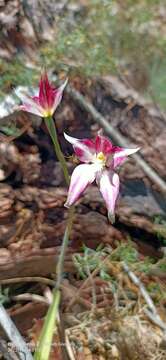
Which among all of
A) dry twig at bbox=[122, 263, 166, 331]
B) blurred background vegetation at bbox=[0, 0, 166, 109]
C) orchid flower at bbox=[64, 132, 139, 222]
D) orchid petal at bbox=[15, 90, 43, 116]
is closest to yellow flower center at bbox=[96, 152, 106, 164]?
orchid flower at bbox=[64, 132, 139, 222]

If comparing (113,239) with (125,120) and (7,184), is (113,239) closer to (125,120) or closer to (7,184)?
(7,184)

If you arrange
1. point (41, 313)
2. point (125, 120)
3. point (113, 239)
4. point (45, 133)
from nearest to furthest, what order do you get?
point (41, 313), point (113, 239), point (45, 133), point (125, 120)

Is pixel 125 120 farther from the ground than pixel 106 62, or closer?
closer

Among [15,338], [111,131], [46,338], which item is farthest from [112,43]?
[46,338]

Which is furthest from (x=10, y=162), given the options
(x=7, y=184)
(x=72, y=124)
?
(x=72, y=124)

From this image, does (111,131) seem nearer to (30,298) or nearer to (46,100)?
(30,298)

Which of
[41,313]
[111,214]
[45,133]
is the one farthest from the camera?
[45,133]

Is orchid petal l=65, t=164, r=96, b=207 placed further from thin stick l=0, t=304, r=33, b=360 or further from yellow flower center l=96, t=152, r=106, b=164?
thin stick l=0, t=304, r=33, b=360

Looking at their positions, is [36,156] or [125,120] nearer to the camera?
[36,156]
